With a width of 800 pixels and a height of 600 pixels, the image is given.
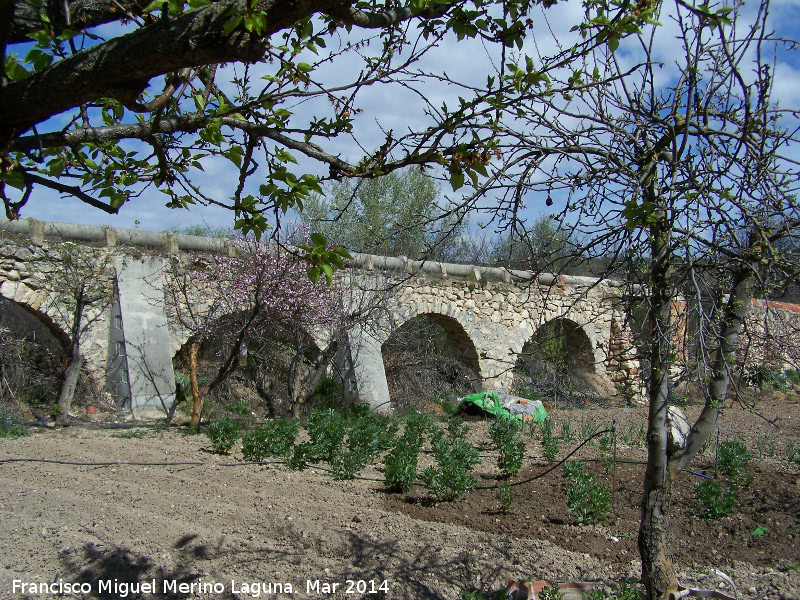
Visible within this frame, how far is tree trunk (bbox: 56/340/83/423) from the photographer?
6.66m

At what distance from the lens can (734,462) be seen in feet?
15.3

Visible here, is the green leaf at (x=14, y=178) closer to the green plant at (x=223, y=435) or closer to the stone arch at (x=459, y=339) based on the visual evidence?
the green plant at (x=223, y=435)

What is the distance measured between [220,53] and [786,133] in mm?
2162

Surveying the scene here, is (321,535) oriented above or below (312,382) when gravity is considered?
below

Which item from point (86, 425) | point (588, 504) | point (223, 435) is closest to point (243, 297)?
point (86, 425)

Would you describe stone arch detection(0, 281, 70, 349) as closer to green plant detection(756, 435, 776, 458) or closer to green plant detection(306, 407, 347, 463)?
green plant detection(306, 407, 347, 463)

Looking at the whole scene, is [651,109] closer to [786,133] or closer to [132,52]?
[786,133]

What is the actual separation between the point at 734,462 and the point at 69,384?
673 cm

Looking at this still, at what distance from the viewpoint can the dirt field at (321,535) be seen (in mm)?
3023

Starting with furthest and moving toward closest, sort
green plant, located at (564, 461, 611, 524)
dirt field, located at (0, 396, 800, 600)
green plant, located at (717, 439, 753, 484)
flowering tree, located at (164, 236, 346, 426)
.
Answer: flowering tree, located at (164, 236, 346, 426), green plant, located at (717, 439, 753, 484), green plant, located at (564, 461, 611, 524), dirt field, located at (0, 396, 800, 600)

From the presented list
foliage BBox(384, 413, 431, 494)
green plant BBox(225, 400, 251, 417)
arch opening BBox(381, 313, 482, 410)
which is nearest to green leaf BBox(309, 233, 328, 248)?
foliage BBox(384, 413, 431, 494)

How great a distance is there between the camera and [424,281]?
408 inches

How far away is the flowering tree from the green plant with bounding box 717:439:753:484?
4.62m

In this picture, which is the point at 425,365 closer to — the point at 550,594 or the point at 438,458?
the point at 438,458
